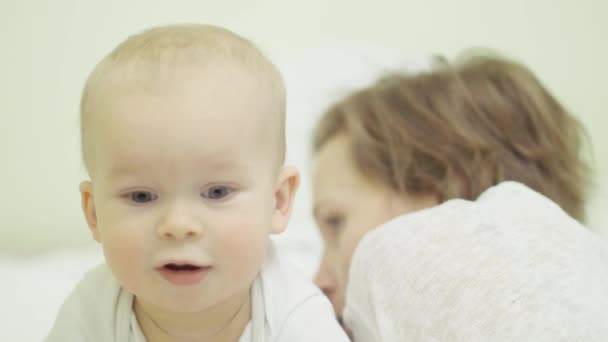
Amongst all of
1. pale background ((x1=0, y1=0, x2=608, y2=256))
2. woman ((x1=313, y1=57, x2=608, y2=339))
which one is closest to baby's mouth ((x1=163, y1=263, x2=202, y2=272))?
woman ((x1=313, y1=57, x2=608, y2=339))

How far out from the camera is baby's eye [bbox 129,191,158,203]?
597mm

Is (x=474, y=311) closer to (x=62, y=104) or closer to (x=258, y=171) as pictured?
(x=258, y=171)

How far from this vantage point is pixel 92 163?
0.62 meters

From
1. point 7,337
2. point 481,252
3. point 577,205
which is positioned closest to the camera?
point 481,252

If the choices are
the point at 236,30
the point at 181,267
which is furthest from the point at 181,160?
the point at 236,30

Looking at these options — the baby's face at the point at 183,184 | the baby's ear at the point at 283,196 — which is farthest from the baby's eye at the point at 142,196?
the baby's ear at the point at 283,196

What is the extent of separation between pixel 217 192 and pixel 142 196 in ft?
0.24

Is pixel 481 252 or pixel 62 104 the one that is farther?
pixel 62 104

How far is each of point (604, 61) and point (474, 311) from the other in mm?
1429

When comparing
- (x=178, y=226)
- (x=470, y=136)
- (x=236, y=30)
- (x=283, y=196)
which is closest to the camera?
(x=178, y=226)

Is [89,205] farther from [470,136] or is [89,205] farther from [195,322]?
[470,136]

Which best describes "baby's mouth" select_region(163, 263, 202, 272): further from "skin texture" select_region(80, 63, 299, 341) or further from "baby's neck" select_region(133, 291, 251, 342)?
"baby's neck" select_region(133, 291, 251, 342)

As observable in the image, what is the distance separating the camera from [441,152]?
3.50ft

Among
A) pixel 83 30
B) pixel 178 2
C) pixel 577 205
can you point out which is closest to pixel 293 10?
pixel 178 2
